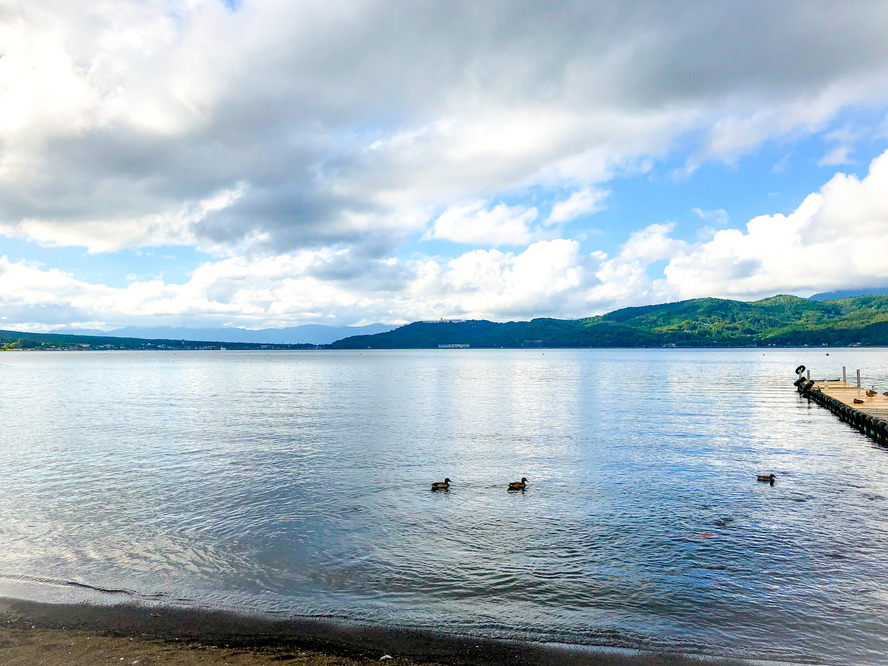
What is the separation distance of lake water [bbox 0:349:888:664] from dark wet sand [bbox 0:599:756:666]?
0.71m

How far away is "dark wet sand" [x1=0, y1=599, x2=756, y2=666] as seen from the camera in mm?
11500

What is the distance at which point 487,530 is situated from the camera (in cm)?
2038

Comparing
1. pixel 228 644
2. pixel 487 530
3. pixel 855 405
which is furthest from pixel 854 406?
pixel 228 644

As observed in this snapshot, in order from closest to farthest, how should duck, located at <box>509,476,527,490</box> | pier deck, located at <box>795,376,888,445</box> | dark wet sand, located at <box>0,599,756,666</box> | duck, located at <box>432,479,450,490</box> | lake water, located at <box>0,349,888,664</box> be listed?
dark wet sand, located at <box>0,599,756,666</box> < lake water, located at <box>0,349,888,664</box> < duck, located at <box>509,476,527,490</box> < duck, located at <box>432,479,450,490</box> < pier deck, located at <box>795,376,888,445</box>

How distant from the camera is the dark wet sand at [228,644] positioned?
11.5 metres

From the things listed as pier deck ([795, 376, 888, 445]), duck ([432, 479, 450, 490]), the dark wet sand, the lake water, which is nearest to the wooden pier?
pier deck ([795, 376, 888, 445])

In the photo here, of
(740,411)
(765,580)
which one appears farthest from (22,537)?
(740,411)

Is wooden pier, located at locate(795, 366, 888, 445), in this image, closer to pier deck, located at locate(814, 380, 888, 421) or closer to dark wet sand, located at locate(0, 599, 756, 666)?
pier deck, located at locate(814, 380, 888, 421)

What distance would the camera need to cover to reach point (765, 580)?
1580cm

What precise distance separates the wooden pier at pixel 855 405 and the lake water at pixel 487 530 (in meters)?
2.08

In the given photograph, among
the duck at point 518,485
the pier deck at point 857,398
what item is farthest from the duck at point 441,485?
the pier deck at point 857,398

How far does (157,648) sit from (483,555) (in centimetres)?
935

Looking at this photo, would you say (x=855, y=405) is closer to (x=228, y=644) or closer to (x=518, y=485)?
(x=518, y=485)

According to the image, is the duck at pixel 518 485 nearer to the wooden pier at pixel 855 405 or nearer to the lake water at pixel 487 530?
the lake water at pixel 487 530
